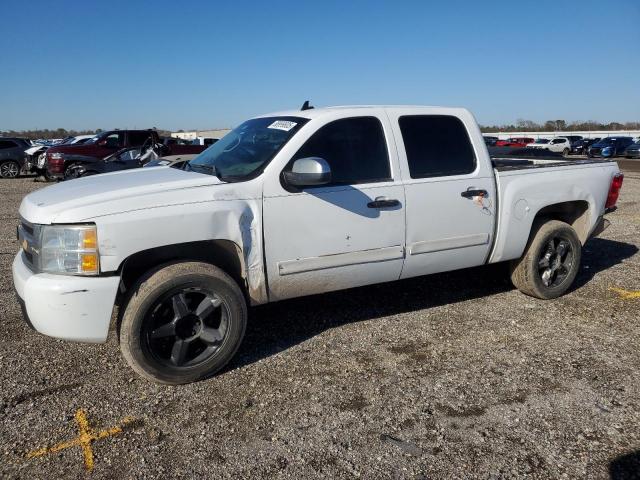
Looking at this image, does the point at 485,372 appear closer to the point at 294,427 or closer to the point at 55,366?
the point at 294,427

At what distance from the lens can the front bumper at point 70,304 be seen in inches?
123

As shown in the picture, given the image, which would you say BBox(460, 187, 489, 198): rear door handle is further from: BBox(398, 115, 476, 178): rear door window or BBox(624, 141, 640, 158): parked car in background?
BBox(624, 141, 640, 158): parked car in background

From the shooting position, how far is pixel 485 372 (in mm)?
3676

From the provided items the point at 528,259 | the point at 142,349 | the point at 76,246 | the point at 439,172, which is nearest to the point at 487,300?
the point at 528,259

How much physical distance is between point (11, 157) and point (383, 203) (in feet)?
67.4

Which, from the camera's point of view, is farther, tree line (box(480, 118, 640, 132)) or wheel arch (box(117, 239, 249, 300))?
tree line (box(480, 118, 640, 132))

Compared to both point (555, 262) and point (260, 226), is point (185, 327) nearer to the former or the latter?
point (260, 226)

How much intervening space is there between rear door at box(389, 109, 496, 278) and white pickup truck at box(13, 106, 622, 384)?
0.01 m

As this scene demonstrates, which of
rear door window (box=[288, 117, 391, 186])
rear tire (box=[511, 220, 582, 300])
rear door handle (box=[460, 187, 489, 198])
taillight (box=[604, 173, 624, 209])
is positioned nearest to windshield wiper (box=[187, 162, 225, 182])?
rear door window (box=[288, 117, 391, 186])

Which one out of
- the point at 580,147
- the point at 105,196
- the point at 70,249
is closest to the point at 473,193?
the point at 105,196

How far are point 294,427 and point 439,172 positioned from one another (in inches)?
94.2

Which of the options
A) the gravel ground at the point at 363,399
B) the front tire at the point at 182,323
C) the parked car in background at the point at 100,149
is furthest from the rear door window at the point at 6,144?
the front tire at the point at 182,323

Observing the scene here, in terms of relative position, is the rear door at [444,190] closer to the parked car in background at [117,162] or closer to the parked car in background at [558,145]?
the parked car in background at [117,162]

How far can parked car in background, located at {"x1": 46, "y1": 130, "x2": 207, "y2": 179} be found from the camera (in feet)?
51.0
